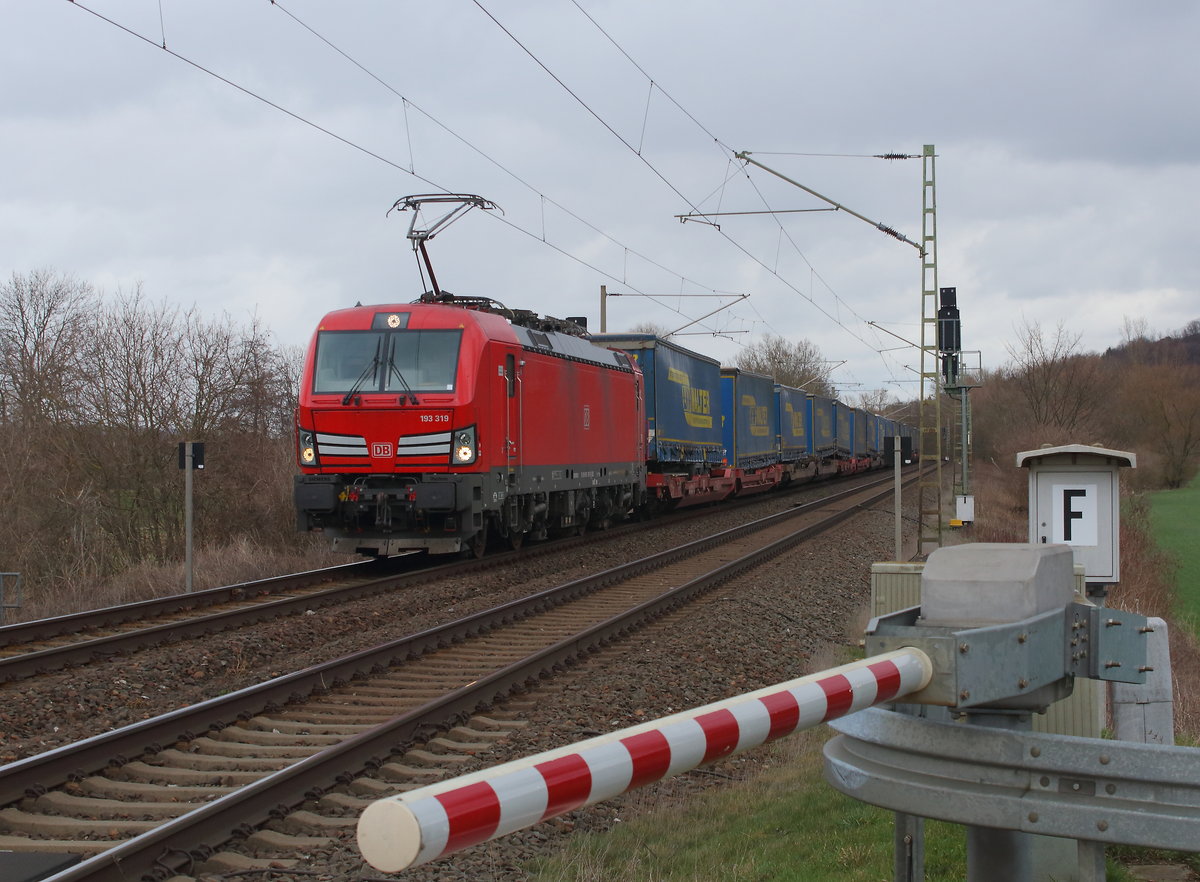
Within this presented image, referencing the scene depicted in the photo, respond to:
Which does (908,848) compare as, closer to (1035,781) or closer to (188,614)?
(1035,781)

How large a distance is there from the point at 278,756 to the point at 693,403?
2000cm

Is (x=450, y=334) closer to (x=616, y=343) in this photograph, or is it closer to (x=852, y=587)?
(x=852, y=587)

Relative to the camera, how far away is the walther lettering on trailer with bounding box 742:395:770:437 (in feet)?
102

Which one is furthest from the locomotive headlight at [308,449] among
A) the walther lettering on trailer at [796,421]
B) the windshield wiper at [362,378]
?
the walther lettering on trailer at [796,421]

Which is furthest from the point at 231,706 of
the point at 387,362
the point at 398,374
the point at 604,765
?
the point at 387,362

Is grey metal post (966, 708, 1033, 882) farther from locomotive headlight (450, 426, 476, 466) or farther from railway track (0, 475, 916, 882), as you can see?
locomotive headlight (450, 426, 476, 466)

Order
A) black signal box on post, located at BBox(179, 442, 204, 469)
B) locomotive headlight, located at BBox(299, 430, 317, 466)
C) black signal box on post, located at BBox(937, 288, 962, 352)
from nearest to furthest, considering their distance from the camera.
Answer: black signal box on post, located at BBox(179, 442, 204, 469), locomotive headlight, located at BBox(299, 430, 317, 466), black signal box on post, located at BBox(937, 288, 962, 352)

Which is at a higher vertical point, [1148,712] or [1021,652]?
[1021,652]

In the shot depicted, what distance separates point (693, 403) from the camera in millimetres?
25953

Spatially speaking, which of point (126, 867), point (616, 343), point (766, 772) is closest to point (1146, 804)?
point (126, 867)

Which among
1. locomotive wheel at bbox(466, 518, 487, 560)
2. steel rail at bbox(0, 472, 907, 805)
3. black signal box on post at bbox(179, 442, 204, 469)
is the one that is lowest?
steel rail at bbox(0, 472, 907, 805)

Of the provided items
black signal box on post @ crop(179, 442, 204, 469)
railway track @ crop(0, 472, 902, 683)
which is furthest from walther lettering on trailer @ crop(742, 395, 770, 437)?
black signal box on post @ crop(179, 442, 204, 469)

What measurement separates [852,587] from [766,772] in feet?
30.1

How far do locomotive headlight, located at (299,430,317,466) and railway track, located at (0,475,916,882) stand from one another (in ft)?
16.2
